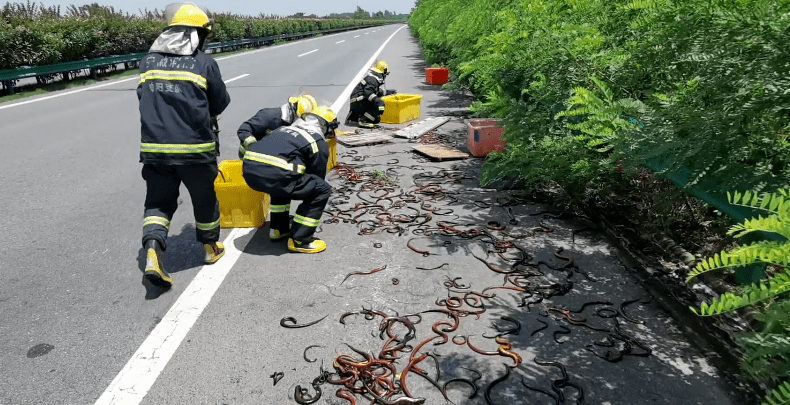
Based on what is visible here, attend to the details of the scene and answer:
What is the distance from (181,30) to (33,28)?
1512cm

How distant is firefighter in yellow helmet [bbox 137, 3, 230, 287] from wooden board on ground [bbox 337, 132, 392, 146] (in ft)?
14.8

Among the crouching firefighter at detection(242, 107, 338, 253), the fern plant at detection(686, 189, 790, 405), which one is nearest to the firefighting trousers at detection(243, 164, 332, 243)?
the crouching firefighter at detection(242, 107, 338, 253)

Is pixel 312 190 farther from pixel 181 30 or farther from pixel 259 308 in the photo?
pixel 181 30

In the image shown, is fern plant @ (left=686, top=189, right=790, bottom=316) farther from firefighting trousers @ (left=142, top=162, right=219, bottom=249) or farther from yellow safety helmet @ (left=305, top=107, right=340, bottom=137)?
yellow safety helmet @ (left=305, top=107, right=340, bottom=137)

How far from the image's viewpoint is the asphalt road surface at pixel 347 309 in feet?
10.0

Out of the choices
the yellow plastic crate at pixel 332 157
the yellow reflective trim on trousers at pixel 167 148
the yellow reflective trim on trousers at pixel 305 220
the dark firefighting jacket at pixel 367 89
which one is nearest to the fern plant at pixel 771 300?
the yellow reflective trim on trousers at pixel 305 220

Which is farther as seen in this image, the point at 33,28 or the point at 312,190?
the point at 33,28

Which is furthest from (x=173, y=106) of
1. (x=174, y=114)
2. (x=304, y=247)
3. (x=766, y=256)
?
(x=766, y=256)

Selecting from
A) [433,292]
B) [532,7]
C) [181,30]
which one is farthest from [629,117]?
[181,30]

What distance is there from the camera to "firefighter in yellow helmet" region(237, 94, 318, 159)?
5.11 metres

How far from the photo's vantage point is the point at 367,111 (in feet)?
34.7

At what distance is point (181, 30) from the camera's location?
4.27 m

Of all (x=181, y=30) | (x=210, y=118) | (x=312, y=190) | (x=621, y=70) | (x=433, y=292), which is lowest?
(x=433, y=292)

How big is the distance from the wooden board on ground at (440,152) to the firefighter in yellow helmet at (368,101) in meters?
2.15
